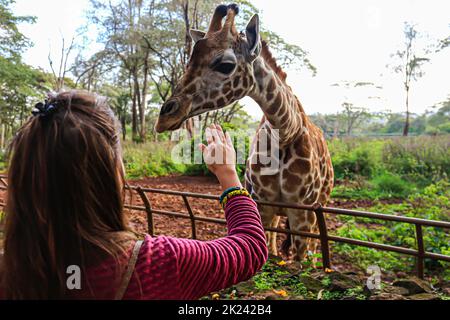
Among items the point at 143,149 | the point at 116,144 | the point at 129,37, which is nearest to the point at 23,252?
the point at 116,144

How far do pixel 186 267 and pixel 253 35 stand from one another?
72.4 inches

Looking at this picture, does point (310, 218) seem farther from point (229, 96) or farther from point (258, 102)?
point (229, 96)

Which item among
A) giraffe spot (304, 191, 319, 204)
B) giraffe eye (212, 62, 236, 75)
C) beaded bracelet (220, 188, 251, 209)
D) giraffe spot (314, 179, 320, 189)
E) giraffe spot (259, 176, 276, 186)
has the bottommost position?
giraffe spot (304, 191, 319, 204)

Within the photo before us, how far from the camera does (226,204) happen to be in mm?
1062

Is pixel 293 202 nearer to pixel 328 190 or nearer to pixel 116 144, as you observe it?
pixel 328 190

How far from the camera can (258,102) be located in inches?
103

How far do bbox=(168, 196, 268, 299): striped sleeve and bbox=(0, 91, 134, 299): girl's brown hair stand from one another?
0.52 feet

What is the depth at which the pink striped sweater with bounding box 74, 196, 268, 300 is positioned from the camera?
0.82m

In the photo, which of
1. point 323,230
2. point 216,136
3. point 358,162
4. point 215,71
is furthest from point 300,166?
point 358,162

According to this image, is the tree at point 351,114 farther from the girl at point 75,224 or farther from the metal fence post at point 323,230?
the girl at point 75,224

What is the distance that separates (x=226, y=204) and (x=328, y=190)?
9.23 ft

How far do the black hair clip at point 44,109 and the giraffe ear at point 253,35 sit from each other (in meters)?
1.74

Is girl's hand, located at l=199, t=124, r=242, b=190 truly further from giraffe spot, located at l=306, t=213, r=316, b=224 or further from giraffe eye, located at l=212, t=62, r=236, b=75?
giraffe spot, located at l=306, t=213, r=316, b=224

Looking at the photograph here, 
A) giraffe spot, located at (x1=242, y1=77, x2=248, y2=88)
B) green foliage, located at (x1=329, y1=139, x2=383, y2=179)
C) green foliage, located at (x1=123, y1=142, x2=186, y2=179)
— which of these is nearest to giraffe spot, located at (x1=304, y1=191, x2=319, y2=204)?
giraffe spot, located at (x1=242, y1=77, x2=248, y2=88)
